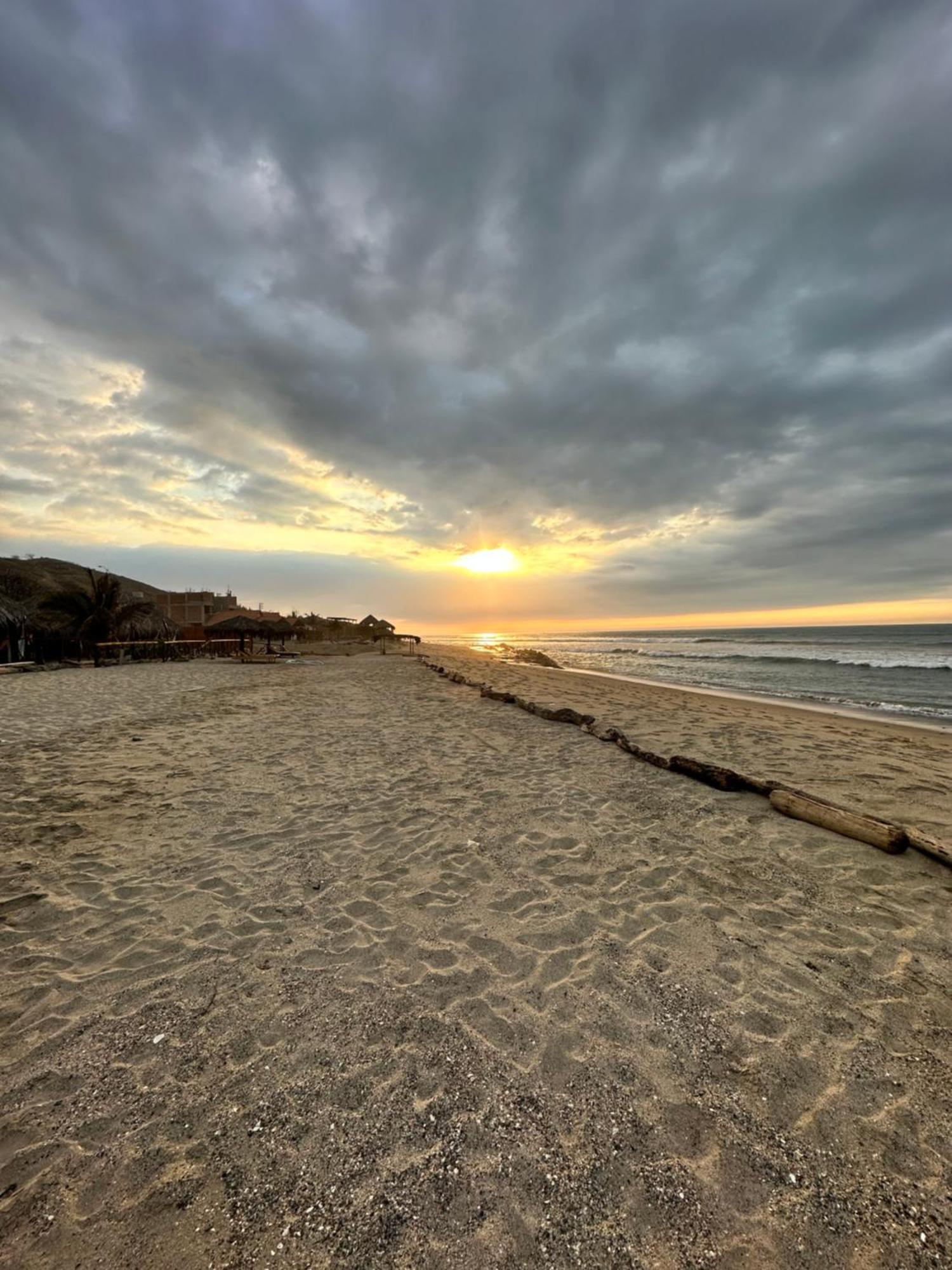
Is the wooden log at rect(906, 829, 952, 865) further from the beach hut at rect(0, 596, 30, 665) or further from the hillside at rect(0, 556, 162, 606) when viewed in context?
the hillside at rect(0, 556, 162, 606)

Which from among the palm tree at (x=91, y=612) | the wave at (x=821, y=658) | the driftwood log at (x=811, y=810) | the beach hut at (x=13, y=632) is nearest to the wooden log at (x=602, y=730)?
the driftwood log at (x=811, y=810)

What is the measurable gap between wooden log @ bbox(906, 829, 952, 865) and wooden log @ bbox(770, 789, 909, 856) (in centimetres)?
7

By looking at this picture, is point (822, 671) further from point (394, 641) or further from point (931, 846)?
point (394, 641)

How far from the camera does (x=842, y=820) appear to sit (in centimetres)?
497

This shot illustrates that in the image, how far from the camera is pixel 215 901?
3746 millimetres

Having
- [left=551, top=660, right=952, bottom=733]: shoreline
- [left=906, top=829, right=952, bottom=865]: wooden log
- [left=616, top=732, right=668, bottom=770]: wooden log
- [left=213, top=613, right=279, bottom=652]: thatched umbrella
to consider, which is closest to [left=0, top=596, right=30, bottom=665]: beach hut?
[left=213, top=613, right=279, bottom=652]: thatched umbrella

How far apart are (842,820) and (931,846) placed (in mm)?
672

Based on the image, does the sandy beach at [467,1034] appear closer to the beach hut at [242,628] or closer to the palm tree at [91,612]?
the palm tree at [91,612]

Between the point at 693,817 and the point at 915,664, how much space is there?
108 ft

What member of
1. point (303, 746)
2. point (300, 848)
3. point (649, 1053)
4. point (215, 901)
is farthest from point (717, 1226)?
point (303, 746)

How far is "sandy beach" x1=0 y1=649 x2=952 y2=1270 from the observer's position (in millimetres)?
1738

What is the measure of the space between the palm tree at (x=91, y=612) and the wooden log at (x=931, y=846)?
105ft

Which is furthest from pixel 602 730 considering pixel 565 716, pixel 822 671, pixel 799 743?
pixel 822 671

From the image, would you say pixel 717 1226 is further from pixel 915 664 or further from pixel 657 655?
pixel 657 655
